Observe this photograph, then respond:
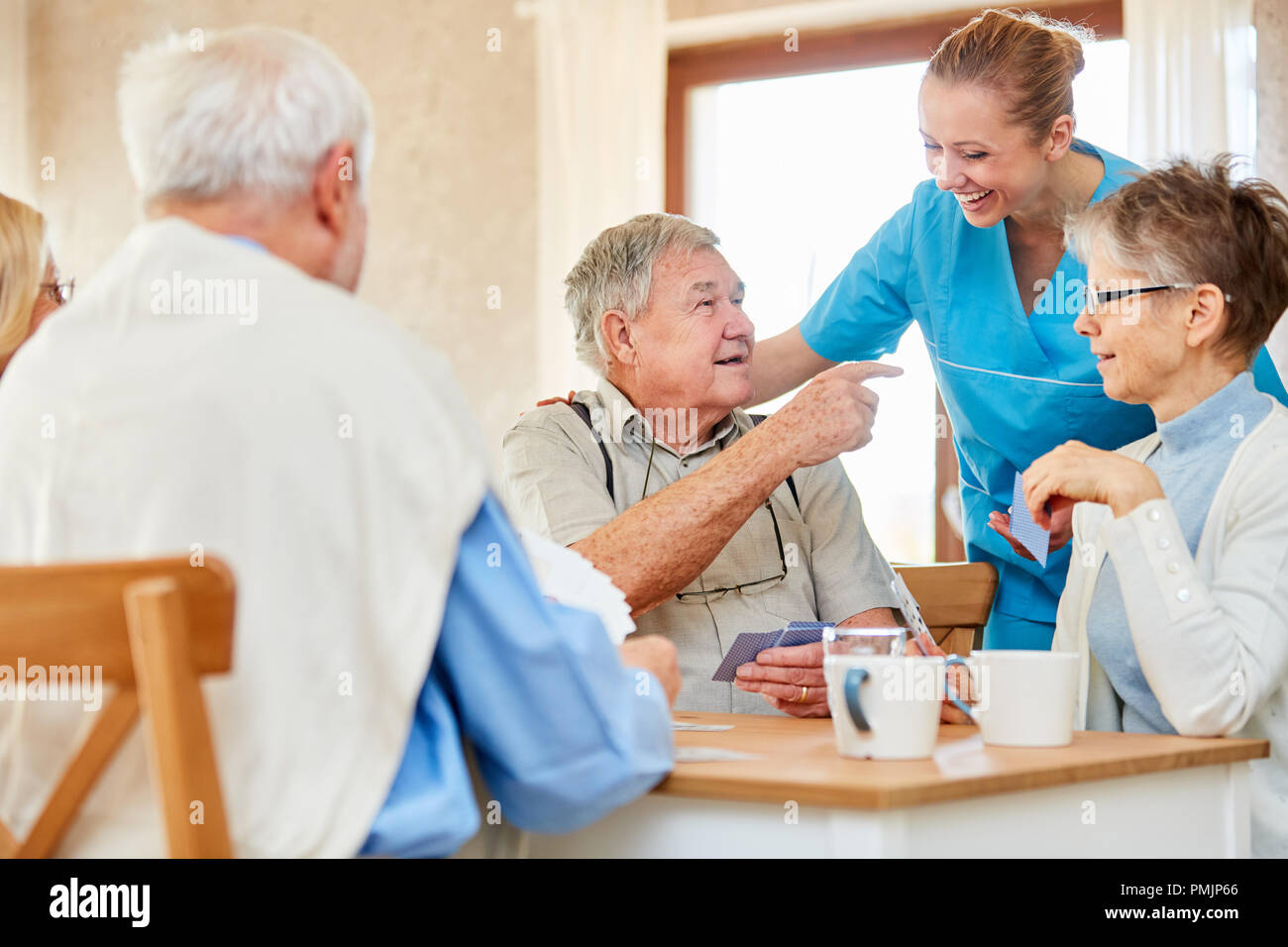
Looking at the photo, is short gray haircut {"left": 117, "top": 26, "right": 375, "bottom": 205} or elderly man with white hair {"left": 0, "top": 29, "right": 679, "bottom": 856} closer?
elderly man with white hair {"left": 0, "top": 29, "right": 679, "bottom": 856}

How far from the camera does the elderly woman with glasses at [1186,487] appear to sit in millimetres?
1242

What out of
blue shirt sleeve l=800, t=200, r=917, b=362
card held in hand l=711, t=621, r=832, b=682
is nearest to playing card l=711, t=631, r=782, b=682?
card held in hand l=711, t=621, r=832, b=682

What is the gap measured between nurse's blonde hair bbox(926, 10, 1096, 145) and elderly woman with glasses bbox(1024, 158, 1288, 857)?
37cm

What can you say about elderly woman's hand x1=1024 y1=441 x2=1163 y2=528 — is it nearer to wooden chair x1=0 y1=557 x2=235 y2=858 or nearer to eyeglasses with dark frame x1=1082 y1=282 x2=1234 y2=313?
eyeglasses with dark frame x1=1082 y1=282 x2=1234 y2=313

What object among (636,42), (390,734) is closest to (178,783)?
(390,734)

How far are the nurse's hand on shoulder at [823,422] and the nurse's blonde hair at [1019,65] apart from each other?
527mm

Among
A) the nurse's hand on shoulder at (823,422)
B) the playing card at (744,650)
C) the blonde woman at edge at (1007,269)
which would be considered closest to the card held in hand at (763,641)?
the playing card at (744,650)

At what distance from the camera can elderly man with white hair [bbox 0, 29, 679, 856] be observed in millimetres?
835

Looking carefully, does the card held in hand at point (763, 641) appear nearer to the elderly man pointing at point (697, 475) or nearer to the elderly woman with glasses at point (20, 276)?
the elderly man pointing at point (697, 475)

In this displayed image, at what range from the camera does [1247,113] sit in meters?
3.11

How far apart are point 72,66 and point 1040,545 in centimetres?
418

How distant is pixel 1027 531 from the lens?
1.45 metres
